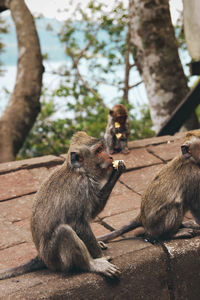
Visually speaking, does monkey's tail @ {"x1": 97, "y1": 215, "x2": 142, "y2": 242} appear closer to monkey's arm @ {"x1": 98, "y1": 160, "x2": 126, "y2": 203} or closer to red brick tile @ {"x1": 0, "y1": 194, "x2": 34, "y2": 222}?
monkey's arm @ {"x1": 98, "y1": 160, "x2": 126, "y2": 203}

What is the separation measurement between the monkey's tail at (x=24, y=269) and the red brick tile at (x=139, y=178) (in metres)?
2.08

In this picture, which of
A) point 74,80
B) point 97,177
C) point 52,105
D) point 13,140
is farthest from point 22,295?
point 74,80

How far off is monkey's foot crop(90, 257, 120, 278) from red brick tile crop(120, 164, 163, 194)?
2.06m

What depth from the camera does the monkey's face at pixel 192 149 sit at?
3227 millimetres

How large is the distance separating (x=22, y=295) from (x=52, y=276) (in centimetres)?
30

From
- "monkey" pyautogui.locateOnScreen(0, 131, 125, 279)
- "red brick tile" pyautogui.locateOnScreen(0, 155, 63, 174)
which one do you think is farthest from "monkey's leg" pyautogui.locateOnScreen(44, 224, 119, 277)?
"red brick tile" pyautogui.locateOnScreen(0, 155, 63, 174)

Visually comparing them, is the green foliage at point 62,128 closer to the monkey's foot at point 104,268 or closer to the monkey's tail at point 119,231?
the monkey's tail at point 119,231

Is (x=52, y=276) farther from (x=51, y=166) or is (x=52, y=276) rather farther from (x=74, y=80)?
(x=74, y=80)

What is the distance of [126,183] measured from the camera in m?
5.13

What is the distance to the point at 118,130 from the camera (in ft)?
19.6

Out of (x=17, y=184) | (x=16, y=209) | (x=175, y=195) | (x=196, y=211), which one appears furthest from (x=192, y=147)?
(x=17, y=184)

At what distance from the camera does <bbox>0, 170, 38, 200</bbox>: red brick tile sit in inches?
192

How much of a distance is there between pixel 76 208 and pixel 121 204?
1785 mm

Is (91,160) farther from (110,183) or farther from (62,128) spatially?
(62,128)
